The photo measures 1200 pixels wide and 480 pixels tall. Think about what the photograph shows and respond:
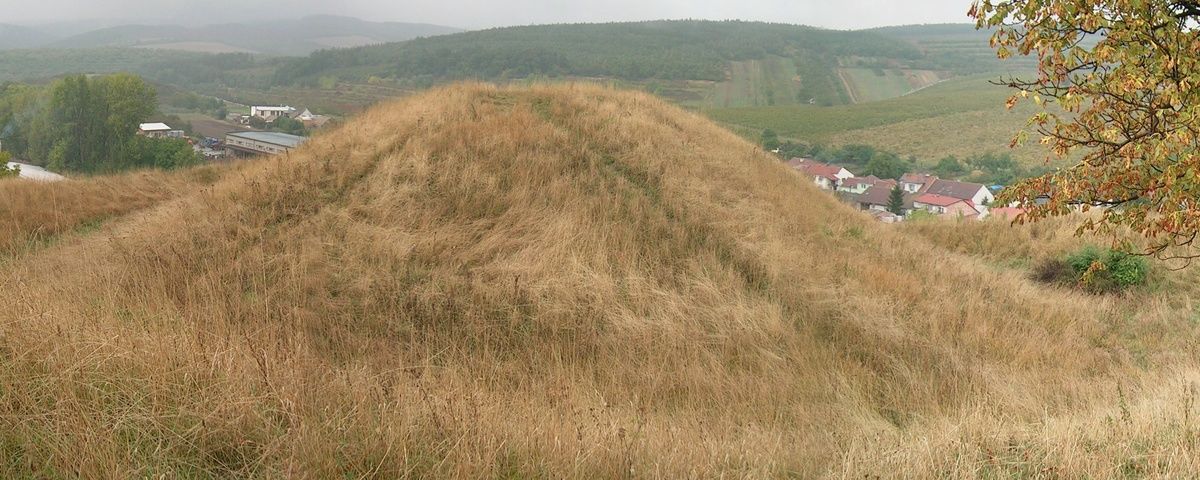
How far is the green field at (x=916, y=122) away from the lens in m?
35.2

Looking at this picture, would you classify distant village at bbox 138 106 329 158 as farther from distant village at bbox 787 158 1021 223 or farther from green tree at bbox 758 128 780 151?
distant village at bbox 787 158 1021 223

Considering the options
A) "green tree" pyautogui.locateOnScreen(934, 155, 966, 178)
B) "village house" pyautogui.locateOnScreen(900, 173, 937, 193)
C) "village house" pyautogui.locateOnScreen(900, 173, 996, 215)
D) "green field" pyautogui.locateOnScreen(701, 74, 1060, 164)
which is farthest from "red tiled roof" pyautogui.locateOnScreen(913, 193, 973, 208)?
"green field" pyautogui.locateOnScreen(701, 74, 1060, 164)

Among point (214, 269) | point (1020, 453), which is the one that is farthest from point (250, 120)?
point (1020, 453)

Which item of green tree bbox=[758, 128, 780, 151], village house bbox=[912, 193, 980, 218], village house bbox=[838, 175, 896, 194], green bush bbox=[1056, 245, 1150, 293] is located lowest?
village house bbox=[912, 193, 980, 218]

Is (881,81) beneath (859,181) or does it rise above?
above

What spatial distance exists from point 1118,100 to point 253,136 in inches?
619

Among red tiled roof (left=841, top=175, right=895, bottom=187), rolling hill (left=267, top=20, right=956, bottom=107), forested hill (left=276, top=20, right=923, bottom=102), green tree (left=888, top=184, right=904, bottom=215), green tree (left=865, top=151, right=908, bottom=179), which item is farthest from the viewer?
rolling hill (left=267, top=20, right=956, bottom=107)

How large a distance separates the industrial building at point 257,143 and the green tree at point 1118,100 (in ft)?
35.8

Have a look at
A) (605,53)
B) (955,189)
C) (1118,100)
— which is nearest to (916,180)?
(955,189)

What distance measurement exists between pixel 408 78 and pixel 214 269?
2290 cm

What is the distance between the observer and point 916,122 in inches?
1636

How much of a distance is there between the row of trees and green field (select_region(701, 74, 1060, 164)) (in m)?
25.6

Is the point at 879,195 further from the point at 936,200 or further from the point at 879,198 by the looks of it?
the point at 936,200

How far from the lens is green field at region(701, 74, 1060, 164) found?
35.2m
